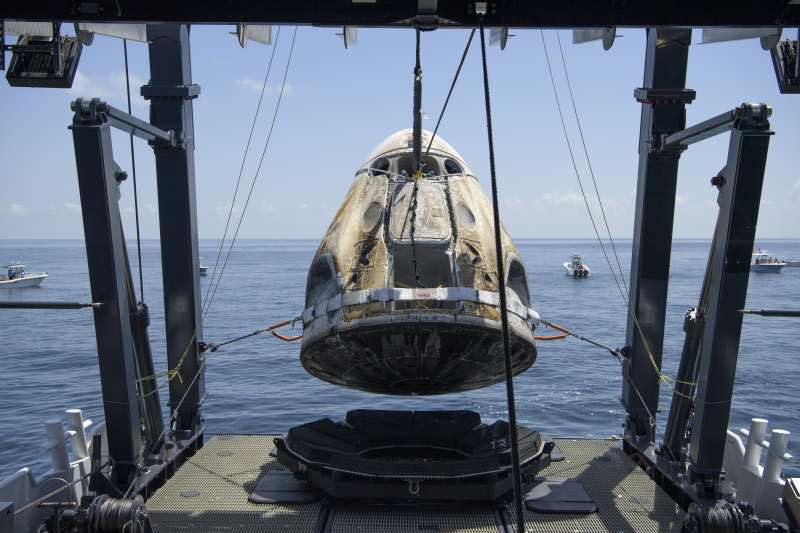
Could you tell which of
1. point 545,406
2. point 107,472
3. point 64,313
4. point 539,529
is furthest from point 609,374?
point 64,313

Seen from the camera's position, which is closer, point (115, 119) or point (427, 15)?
point (427, 15)

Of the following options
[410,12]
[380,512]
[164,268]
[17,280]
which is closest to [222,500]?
[380,512]

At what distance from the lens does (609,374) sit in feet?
100.0

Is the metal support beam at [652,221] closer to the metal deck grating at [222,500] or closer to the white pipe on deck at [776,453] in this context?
the white pipe on deck at [776,453]

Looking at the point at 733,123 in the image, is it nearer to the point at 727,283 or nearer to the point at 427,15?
the point at 727,283

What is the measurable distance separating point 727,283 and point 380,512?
5.48 meters

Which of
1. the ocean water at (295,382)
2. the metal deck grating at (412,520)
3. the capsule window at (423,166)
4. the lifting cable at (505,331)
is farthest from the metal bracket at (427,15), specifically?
the ocean water at (295,382)

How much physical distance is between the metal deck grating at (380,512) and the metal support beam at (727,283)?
1.06 m

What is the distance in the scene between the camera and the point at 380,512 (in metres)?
8.77

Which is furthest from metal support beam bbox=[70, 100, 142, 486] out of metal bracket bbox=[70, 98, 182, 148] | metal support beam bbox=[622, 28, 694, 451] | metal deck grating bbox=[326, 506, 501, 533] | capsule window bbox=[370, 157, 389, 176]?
metal support beam bbox=[622, 28, 694, 451]

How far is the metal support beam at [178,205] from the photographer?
1123cm

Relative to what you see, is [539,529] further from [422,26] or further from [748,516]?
[422,26]

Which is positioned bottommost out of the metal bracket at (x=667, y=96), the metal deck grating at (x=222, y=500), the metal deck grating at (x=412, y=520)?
the metal deck grating at (x=222, y=500)

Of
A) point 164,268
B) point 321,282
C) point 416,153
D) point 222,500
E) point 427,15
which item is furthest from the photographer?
point 164,268
